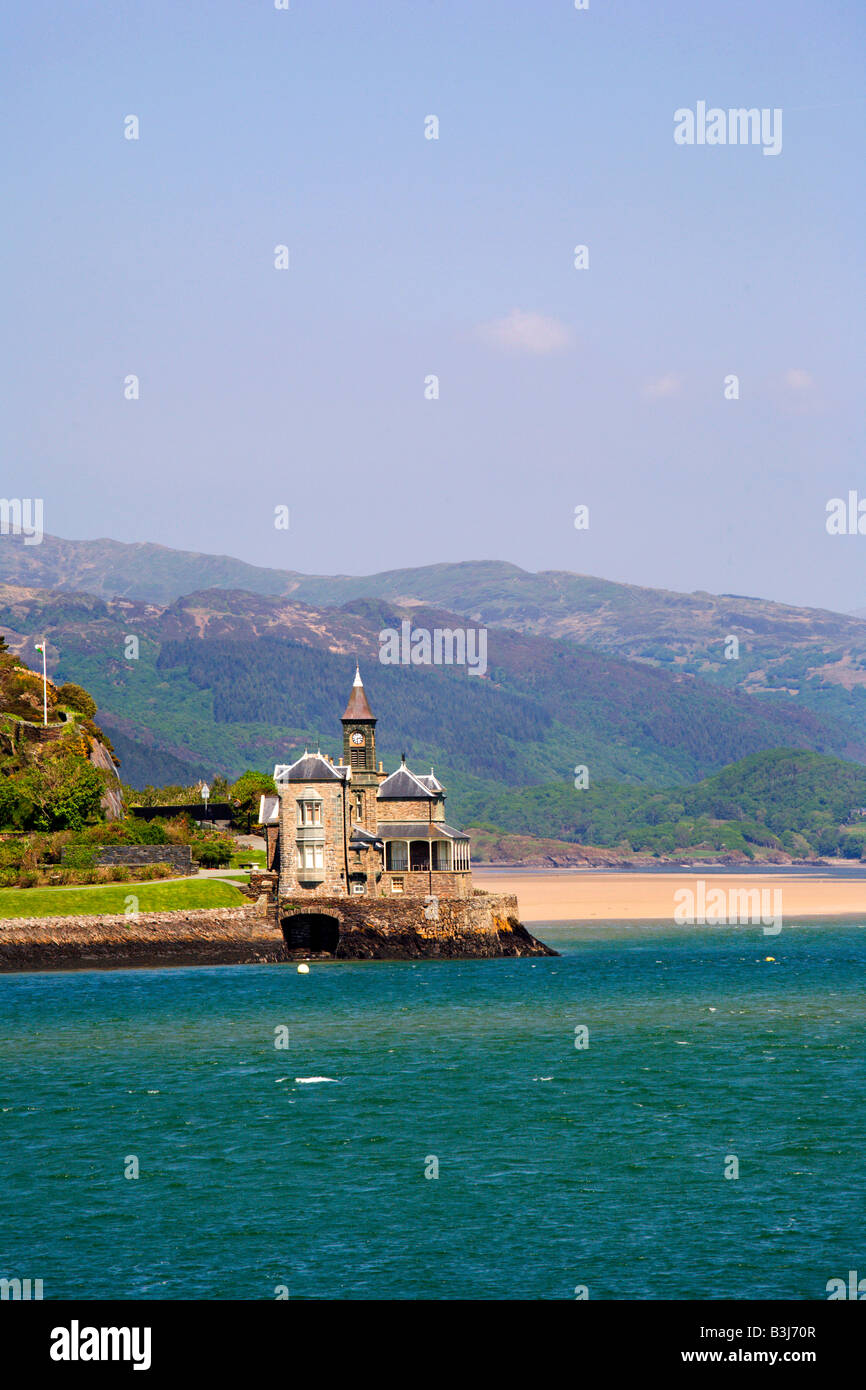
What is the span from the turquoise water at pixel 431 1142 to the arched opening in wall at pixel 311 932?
13.7 m

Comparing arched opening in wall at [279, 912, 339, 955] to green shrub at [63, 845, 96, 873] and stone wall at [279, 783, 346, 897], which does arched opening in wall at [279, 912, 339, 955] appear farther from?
green shrub at [63, 845, 96, 873]

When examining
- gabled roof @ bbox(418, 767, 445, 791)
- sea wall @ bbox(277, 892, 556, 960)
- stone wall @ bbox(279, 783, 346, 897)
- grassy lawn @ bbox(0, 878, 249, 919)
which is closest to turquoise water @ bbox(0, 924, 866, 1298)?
grassy lawn @ bbox(0, 878, 249, 919)

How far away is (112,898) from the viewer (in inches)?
3585

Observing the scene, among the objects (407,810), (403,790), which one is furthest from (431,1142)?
(403,790)

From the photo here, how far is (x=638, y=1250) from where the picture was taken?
31359mm

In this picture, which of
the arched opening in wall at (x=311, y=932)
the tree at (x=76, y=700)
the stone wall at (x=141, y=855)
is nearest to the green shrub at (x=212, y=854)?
the stone wall at (x=141, y=855)

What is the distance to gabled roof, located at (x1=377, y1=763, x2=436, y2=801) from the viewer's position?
3856 inches

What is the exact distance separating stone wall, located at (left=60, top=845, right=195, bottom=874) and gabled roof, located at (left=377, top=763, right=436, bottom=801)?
46.5ft

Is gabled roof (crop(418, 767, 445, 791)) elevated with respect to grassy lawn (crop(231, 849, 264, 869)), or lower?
elevated

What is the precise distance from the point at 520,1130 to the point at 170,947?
4904cm

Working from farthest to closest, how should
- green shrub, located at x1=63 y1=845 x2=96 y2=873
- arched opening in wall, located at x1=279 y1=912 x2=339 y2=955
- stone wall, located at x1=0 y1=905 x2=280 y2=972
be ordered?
green shrub, located at x1=63 y1=845 x2=96 y2=873 < arched opening in wall, located at x1=279 y1=912 x2=339 y2=955 < stone wall, located at x1=0 y1=905 x2=280 y2=972

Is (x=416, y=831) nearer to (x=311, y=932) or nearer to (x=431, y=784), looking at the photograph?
(x=431, y=784)
